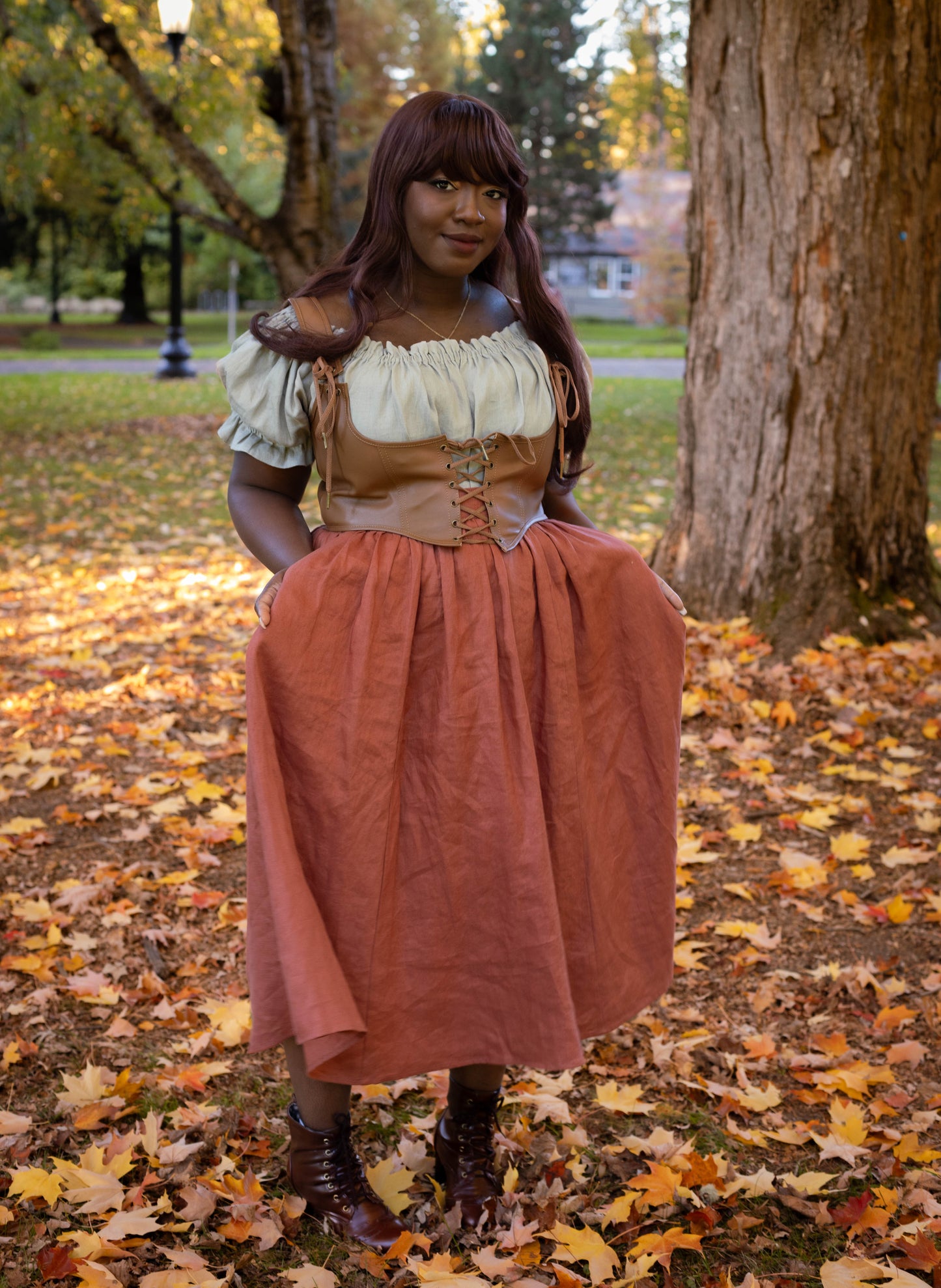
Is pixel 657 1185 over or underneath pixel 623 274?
underneath

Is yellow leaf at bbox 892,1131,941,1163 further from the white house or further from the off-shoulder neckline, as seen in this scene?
the white house

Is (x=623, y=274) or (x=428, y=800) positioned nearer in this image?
(x=428, y=800)

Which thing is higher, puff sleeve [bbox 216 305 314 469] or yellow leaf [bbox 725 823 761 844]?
puff sleeve [bbox 216 305 314 469]

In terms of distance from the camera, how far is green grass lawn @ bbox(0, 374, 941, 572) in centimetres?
898

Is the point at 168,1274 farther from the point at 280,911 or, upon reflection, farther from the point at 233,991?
the point at 233,991

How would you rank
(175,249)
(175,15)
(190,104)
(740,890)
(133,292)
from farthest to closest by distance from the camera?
(133,292) < (175,249) < (190,104) < (175,15) < (740,890)

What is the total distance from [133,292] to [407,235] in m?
39.9

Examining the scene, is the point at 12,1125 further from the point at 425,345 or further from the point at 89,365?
the point at 89,365

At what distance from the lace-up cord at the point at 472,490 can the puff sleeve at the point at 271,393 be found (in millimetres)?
288

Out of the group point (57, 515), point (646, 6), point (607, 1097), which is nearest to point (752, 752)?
point (607, 1097)

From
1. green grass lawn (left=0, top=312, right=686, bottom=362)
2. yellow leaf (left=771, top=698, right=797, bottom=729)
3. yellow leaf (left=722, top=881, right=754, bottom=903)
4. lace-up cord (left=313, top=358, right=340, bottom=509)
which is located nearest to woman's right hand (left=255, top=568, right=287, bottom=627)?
lace-up cord (left=313, top=358, right=340, bottom=509)

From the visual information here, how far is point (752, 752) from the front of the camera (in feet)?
15.9

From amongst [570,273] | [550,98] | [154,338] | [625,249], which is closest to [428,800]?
[154,338]

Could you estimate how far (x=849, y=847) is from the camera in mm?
4125
